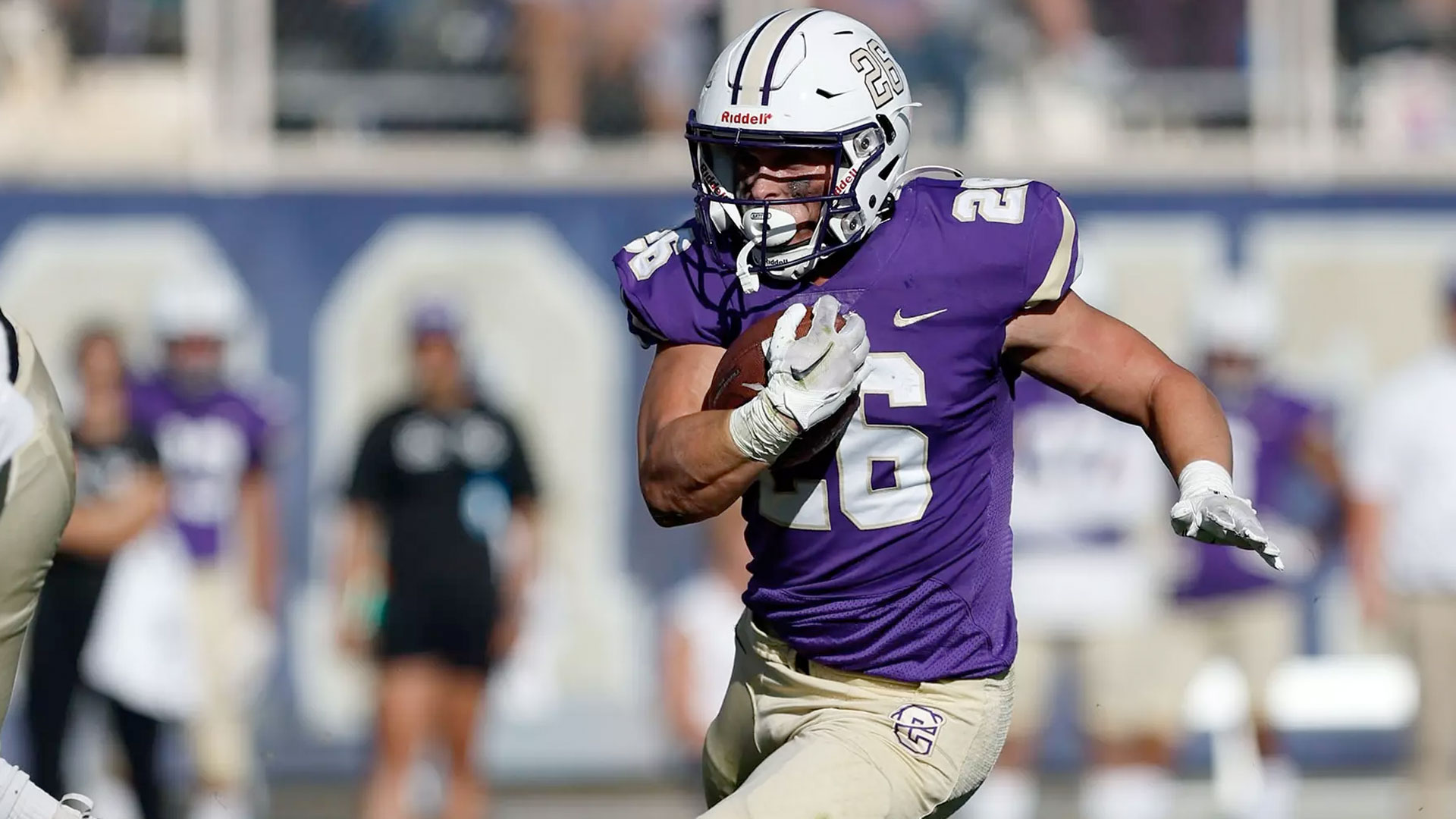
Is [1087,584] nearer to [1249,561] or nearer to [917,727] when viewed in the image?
[1249,561]

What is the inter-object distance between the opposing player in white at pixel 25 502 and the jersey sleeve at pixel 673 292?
1.02 m

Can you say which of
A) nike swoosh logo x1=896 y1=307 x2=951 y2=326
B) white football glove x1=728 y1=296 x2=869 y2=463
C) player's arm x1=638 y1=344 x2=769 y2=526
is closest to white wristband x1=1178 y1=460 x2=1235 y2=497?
nike swoosh logo x1=896 y1=307 x2=951 y2=326

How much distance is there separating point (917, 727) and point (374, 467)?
4272mm

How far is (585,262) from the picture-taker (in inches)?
361

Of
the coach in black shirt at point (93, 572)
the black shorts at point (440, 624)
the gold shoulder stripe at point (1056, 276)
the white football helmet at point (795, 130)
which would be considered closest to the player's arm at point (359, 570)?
the black shorts at point (440, 624)

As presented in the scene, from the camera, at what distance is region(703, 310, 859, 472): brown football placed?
3.40 meters

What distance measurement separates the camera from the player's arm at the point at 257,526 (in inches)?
315

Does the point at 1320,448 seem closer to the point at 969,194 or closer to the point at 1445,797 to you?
the point at 1445,797

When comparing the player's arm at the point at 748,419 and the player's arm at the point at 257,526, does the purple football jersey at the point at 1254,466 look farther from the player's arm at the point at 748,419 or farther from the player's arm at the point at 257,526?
the player's arm at the point at 748,419

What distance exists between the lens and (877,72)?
12.4 feet

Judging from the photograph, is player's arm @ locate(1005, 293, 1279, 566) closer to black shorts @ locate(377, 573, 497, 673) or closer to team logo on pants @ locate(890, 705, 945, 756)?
team logo on pants @ locate(890, 705, 945, 756)

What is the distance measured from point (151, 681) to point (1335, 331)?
523cm

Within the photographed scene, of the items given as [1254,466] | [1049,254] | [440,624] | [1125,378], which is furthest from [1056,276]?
[1254,466]

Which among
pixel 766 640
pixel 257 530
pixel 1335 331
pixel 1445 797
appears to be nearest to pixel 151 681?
pixel 257 530
